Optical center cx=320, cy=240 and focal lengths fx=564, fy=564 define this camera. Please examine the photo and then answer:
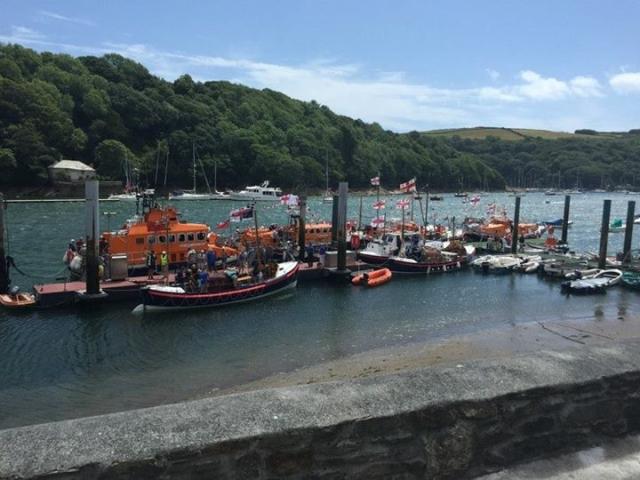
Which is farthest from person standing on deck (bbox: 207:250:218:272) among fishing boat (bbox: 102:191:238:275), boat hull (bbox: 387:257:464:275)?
boat hull (bbox: 387:257:464:275)

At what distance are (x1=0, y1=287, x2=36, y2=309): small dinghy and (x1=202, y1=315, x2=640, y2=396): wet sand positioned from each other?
1448 cm

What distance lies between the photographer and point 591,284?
34906mm

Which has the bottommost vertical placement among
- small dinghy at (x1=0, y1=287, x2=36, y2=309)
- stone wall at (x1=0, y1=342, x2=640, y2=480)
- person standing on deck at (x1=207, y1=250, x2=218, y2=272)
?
small dinghy at (x1=0, y1=287, x2=36, y2=309)

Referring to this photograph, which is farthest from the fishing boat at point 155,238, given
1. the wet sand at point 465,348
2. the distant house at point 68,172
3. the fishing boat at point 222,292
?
the distant house at point 68,172

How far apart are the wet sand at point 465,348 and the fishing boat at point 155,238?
16.4 m

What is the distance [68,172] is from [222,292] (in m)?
94.3

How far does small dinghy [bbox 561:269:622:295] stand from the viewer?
34594 millimetres

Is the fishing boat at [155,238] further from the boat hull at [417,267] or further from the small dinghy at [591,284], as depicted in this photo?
the small dinghy at [591,284]

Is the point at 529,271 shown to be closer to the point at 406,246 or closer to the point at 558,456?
the point at 406,246

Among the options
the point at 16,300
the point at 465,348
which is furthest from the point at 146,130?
the point at 465,348

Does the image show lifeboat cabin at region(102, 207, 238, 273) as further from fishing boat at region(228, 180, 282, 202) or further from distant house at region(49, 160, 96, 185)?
fishing boat at region(228, 180, 282, 202)

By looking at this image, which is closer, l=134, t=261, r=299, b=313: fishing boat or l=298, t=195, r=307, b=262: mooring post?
l=134, t=261, r=299, b=313: fishing boat

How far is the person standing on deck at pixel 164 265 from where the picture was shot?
3033cm

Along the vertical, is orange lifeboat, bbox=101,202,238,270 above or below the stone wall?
below
